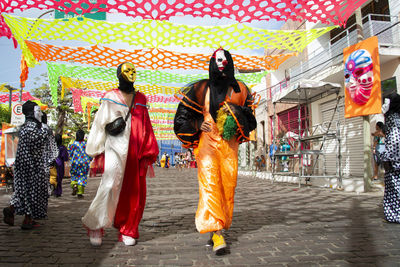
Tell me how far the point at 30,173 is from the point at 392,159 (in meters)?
5.39

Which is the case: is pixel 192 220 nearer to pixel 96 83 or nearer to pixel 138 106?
pixel 138 106

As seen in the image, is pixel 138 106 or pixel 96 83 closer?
pixel 138 106

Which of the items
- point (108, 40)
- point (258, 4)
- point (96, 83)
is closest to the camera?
point (258, 4)

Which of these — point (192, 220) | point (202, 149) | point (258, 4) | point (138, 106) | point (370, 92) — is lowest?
point (192, 220)

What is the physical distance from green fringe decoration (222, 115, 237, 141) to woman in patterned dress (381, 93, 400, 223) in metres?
2.65

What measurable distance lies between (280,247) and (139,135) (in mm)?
2084

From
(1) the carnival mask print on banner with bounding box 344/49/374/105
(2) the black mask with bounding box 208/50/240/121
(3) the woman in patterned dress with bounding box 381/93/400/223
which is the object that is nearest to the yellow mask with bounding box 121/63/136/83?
(2) the black mask with bounding box 208/50/240/121

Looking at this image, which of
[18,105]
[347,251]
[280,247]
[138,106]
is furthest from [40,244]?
[18,105]

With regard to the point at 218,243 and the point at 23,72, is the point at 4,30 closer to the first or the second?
the point at 23,72

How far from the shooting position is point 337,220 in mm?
4602

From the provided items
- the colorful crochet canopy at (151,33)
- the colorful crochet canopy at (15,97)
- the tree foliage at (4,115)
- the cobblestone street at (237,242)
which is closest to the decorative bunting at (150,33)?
the colorful crochet canopy at (151,33)

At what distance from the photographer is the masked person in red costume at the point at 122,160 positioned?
3.36 m

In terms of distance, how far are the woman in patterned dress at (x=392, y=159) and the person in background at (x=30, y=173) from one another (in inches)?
206

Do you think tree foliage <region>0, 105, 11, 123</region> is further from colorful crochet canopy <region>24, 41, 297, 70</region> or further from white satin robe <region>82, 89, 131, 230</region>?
white satin robe <region>82, 89, 131, 230</region>
